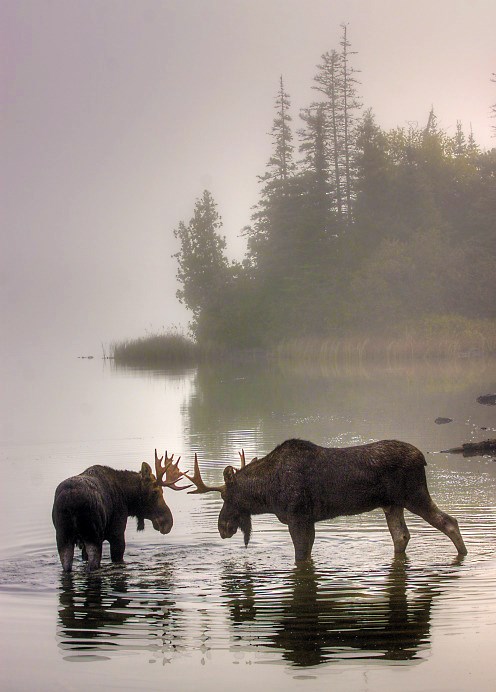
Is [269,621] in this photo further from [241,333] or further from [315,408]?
[241,333]

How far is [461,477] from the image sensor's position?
1769cm

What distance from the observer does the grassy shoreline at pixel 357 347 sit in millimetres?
67500

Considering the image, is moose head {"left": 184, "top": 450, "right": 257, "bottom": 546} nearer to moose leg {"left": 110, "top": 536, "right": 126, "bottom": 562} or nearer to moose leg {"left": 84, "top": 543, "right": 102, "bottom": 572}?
moose leg {"left": 110, "top": 536, "right": 126, "bottom": 562}

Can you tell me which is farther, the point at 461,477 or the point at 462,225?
the point at 462,225

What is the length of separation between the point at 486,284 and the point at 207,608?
3043 inches

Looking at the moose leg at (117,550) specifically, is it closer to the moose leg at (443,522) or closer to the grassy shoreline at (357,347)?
the moose leg at (443,522)

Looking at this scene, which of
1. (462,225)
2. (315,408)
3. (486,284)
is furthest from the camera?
(462,225)

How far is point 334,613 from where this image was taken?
9.53m

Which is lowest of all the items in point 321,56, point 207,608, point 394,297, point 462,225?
point 207,608

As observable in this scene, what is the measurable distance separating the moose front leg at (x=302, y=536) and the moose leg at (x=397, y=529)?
89 cm

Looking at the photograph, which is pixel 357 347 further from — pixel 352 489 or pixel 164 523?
pixel 352 489

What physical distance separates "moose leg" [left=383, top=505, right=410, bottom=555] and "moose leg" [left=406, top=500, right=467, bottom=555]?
16 cm

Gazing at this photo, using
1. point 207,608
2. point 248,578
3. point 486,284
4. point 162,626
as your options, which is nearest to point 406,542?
point 248,578

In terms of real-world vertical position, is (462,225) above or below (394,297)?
above
